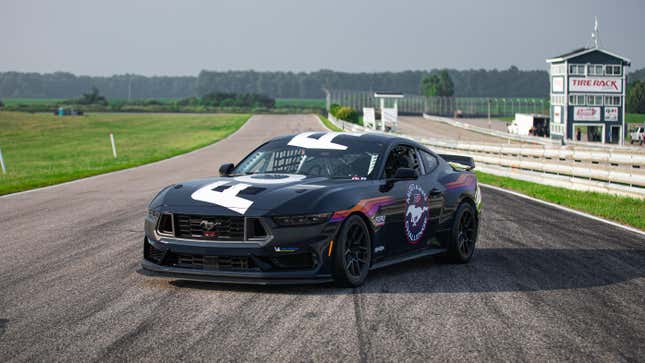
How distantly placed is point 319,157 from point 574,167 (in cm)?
1443

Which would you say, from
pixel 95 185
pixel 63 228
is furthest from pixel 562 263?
pixel 95 185

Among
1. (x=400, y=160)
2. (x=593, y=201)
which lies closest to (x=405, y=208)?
(x=400, y=160)

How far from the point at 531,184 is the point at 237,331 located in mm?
18136

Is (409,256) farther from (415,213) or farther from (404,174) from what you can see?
(404,174)

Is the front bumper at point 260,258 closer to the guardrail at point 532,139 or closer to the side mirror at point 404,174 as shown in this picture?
the side mirror at point 404,174

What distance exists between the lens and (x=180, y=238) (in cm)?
766

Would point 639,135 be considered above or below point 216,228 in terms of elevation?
below

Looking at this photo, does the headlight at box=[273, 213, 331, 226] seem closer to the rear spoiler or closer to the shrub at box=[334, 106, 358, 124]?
the rear spoiler

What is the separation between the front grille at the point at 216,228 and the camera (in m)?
7.47

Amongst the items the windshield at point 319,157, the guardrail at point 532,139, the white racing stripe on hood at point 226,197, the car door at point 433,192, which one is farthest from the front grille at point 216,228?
the guardrail at point 532,139

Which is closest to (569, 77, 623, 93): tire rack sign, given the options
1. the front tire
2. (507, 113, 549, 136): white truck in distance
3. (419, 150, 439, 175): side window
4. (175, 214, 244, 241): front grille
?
(507, 113, 549, 136): white truck in distance

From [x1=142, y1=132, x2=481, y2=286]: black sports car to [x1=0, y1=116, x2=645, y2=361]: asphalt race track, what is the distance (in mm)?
232

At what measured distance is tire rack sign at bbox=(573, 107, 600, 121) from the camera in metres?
83.9

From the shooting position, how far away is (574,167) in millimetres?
21828
